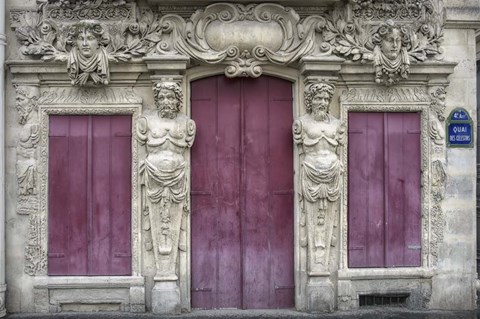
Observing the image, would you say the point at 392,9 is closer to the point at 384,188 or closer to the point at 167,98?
the point at 384,188

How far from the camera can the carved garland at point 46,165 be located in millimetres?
7379

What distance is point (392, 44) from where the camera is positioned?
24.7 ft

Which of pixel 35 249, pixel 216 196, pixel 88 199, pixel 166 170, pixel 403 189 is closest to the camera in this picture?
pixel 166 170

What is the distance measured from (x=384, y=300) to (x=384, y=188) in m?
1.46

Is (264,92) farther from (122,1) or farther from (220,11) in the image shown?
(122,1)

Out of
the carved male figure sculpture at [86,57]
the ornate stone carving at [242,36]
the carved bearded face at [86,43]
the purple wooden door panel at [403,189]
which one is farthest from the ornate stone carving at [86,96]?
the purple wooden door panel at [403,189]

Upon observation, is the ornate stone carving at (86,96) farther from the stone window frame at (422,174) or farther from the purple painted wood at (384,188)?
the purple painted wood at (384,188)

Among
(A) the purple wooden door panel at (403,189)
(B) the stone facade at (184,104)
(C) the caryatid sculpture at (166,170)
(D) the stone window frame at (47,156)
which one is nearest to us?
(C) the caryatid sculpture at (166,170)

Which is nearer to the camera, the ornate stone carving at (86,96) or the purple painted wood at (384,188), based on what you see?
the ornate stone carving at (86,96)

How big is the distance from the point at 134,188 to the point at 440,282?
416 centimetres

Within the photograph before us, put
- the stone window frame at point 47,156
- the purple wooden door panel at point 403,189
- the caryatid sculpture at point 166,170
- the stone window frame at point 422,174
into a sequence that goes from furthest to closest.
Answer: the purple wooden door panel at point 403,189, the stone window frame at point 422,174, the stone window frame at point 47,156, the caryatid sculpture at point 166,170

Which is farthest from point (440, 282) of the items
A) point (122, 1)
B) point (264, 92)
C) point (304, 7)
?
point (122, 1)

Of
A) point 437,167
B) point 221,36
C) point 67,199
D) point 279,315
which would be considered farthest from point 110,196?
point 437,167

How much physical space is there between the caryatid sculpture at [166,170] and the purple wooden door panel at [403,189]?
2.64 meters
